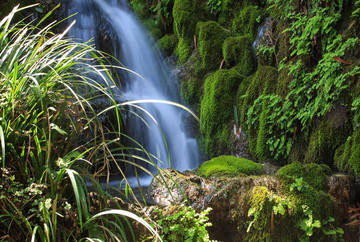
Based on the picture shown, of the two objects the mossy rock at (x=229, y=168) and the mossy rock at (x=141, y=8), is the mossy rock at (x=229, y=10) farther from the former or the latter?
the mossy rock at (x=229, y=168)

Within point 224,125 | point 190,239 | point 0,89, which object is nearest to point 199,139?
point 224,125

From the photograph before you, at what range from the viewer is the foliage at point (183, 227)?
2.18 meters

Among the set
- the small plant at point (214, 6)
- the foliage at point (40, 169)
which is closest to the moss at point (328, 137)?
the foliage at point (40, 169)

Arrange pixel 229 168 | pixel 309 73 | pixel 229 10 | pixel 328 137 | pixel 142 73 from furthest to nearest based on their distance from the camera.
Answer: pixel 142 73, pixel 229 10, pixel 309 73, pixel 328 137, pixel 229 168

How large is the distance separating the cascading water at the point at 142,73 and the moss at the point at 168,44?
214 millimetres

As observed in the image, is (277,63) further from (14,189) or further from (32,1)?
(32,1)

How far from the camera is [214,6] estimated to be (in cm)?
709

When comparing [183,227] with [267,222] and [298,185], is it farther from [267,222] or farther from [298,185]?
[298,185]

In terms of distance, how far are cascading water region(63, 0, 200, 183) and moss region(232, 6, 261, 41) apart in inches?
71.9

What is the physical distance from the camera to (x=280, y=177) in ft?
10.1

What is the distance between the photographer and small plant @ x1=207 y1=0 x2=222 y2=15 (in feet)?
23.1

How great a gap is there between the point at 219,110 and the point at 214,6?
270cm

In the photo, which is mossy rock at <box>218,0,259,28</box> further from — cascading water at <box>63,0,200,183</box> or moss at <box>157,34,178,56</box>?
cascading water at <box>63,0,200,183</box>

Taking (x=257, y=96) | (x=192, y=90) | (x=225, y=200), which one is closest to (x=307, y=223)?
(x=225, y=200)
